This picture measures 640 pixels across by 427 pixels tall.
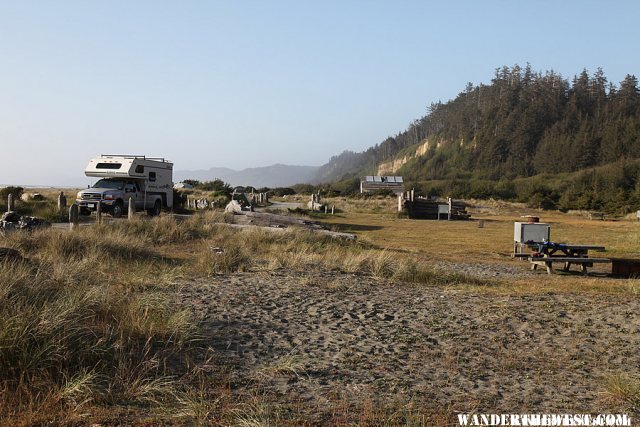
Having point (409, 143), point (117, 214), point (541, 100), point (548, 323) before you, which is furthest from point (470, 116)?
point (548, 323)

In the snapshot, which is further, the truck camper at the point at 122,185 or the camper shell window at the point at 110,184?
the camper shell window at the point at 110,184

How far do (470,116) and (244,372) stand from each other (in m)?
142

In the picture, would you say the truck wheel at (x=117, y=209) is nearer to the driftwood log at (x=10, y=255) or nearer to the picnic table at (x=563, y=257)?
the driftwood log at (x=10, y=255)

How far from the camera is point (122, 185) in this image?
24219 mm

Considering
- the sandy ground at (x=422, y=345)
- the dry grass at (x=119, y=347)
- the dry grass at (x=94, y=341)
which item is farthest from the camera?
the sandy ground at (x=422, y=345)

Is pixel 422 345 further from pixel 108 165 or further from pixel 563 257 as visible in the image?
pixel 108 165

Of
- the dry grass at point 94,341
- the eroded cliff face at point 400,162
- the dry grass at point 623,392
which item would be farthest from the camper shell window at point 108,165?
the eroded cliff face at point 400,162

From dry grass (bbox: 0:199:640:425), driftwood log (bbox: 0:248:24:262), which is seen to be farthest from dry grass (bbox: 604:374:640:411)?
driftwood log (bbox: 0:248:24:262)

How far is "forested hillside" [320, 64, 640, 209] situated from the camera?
83625 millimetres

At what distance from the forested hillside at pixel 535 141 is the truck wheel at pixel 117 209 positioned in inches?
2225

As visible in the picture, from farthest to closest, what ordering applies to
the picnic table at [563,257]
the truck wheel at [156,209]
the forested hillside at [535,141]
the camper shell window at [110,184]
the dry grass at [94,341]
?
the forested hillside at [535,141]
the truck wheel at [156,209]
the camper shell window at [110,184]
the picnic table at [563,257]
the dry grass at [94,341]

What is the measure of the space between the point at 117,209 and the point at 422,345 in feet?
65.4

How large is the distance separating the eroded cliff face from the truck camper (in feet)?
402

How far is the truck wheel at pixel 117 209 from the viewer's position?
23.0m
